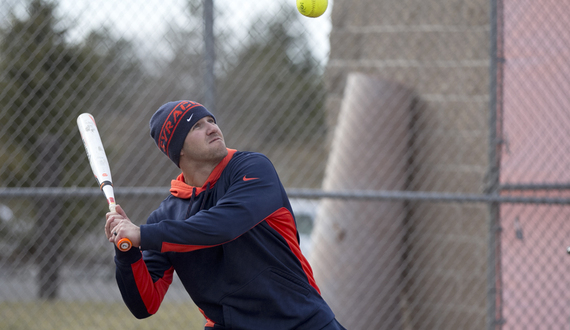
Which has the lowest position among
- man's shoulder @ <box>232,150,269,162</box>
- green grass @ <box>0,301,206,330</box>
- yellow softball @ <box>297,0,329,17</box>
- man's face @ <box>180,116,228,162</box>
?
green grass @ <box>0,301,206,330</box>

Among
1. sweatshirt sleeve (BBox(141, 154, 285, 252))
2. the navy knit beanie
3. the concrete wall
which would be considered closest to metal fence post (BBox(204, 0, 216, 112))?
the navy knit beanie

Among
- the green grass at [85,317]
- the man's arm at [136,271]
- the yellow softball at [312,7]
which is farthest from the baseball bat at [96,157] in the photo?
the green grass at [85,317]

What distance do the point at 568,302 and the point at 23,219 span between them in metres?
7.15

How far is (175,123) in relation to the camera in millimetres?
2270

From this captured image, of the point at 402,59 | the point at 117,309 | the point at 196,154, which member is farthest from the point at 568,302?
the point at 117,309

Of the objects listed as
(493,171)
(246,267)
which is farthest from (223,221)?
(493,171)

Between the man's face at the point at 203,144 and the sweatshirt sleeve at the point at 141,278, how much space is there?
0.47m

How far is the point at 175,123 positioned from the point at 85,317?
4769 mm

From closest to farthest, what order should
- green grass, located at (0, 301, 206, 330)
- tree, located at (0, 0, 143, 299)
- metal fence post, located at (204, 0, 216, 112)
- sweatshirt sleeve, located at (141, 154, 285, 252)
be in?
sweatshirt sleeve, located at (141, 154, 285, 252) → metal fence post, located at (204, 0, 216, 112) → green grass, located at (0, 301, 206, 330) → tree, located at (0, 0, 143, 299)

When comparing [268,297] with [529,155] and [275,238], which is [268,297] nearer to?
[275,238]

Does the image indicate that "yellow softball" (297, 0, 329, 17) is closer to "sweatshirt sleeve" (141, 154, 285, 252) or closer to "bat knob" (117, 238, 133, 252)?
"sweatshirt sleeve" (141, 154, 285, 252)

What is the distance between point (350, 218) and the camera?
176 inches

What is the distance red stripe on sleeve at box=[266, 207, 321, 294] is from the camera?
2.19 m

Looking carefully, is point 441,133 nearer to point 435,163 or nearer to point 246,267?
point 435,163
